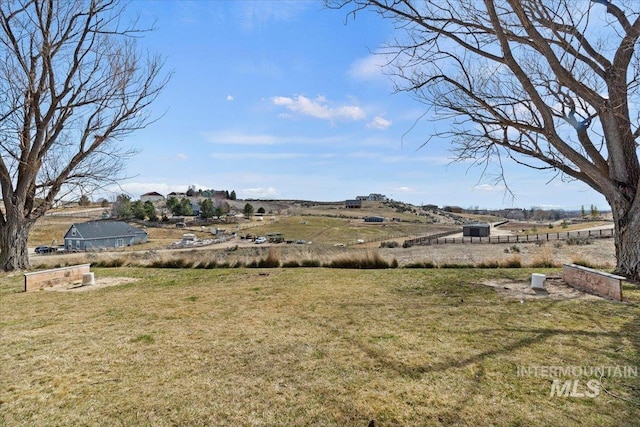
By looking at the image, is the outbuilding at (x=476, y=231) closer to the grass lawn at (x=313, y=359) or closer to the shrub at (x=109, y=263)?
the grass lawn at (x=313, y=359)

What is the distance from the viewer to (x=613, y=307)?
481 cm

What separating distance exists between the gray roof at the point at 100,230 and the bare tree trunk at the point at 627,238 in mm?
45727

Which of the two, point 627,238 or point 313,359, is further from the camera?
point 627,238

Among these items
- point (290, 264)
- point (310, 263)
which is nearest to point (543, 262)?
point (310, 263)

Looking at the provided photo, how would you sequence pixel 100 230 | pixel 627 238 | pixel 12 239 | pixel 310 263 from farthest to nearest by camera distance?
1. pixel 100 230
2. pixel 310 263
3. pixel 12 239
4. pixel 627 238

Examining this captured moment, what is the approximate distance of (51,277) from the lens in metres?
7.27

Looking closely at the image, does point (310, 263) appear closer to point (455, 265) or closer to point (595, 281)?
point (455, 265)

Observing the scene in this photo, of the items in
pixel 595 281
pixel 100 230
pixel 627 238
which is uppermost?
pixel 627 238

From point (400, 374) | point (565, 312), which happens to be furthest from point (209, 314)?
point (565, 312)

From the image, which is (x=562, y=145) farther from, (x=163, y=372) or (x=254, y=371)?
(x=163, y=372)

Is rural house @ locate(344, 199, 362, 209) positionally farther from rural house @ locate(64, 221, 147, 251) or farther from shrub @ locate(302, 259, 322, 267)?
shrub @ locate(302, 259, 322, 267)

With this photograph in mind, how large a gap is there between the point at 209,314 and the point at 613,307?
5851 millimetres

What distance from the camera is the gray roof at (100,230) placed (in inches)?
1527

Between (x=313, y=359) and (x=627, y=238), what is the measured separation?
25.4ft
